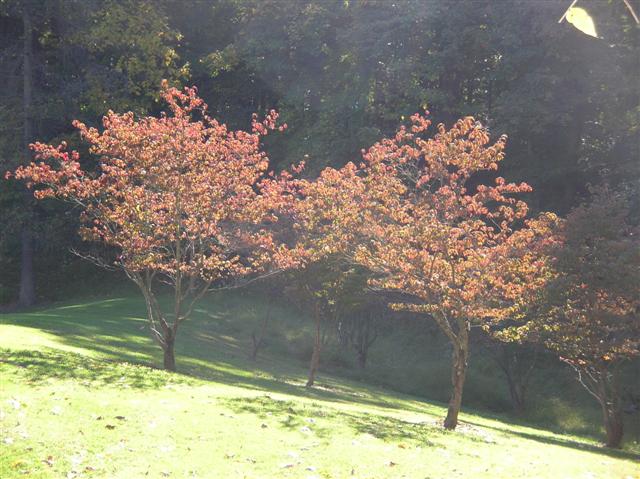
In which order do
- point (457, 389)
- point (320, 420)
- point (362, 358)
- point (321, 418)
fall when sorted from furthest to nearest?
point (362, 358) → point (457, 389) → point (321, 418) → point (320, 420)

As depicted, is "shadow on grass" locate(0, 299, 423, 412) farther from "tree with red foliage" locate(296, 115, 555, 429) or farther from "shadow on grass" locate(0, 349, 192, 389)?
"tree with red foliage" locate(296, 115, 555, 429)

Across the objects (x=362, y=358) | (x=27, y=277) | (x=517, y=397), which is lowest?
(x=517, y=397)

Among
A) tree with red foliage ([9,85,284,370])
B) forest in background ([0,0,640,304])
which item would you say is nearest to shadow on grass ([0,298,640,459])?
tree with red foliage ([9,85,284,370])

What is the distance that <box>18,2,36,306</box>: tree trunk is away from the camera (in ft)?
98.0

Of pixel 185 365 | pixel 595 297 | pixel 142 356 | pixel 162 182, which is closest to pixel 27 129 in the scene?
pixel 142 356

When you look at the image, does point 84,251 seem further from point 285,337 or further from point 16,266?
point 285,337

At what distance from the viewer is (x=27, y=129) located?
30219 millimetres

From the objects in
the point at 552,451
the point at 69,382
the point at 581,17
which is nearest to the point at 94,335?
the point at 69,382

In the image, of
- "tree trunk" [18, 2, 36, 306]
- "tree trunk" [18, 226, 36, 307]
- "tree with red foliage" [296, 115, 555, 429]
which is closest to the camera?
"tree with red foliage" [296, 115, 555, 429]

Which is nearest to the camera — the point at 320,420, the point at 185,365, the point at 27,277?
the point at 320,420

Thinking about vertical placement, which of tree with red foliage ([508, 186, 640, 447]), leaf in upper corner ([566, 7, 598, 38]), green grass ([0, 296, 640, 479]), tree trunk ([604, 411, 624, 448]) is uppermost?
tree with red foliage ([508, 186, 640, 447])

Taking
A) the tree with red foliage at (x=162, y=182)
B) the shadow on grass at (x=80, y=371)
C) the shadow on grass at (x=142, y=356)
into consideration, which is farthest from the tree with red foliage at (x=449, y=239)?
the shadow on grass at (x=80, y=371)

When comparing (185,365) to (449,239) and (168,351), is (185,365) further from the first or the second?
(449,239)

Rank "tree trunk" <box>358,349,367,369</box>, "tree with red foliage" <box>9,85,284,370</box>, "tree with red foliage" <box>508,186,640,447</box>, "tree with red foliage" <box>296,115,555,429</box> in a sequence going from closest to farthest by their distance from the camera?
"tree with red foliage" <box>296,115,555,429</box>, "tree with red foliage" <box>508,186,640,447</box>, "tree with red foliage" <box>9,85,284,370</box>, "tree trunk" <box>358,349,367,369</box>
